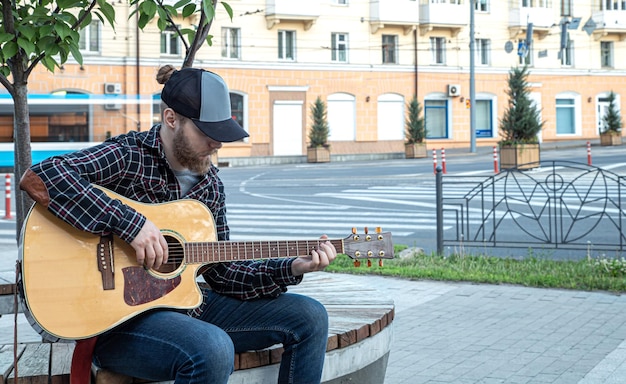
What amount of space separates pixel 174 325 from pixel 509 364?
300 cm

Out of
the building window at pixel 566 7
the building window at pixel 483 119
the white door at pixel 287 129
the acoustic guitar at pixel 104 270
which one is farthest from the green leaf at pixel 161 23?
the building window at pixel 566 7

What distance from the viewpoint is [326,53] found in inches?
1743

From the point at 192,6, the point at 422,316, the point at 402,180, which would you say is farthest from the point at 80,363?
the point at 402,180

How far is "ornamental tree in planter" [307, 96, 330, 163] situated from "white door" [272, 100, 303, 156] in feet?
7.64

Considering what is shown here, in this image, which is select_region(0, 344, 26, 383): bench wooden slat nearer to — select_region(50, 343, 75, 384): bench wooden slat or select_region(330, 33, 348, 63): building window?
select_region(50, 343, 75, 384): bench wooden slat

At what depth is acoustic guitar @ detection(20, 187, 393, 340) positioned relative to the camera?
306 centimetres

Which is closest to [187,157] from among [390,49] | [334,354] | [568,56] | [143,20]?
[334,354]

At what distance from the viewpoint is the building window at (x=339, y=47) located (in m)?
44.5

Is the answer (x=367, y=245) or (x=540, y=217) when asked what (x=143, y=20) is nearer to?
(x=367, y=245)

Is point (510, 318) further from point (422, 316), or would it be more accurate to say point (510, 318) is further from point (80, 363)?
point (80, 363)

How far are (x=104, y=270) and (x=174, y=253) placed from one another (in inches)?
11.7

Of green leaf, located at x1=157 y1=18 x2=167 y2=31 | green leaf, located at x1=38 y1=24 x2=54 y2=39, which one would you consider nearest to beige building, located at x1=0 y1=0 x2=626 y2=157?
green leaf, located at x1=157 y1=18 x2=167 y2=31

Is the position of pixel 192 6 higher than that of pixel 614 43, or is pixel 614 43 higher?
pixel 614 43

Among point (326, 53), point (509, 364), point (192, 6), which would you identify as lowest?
point (509, 364)
